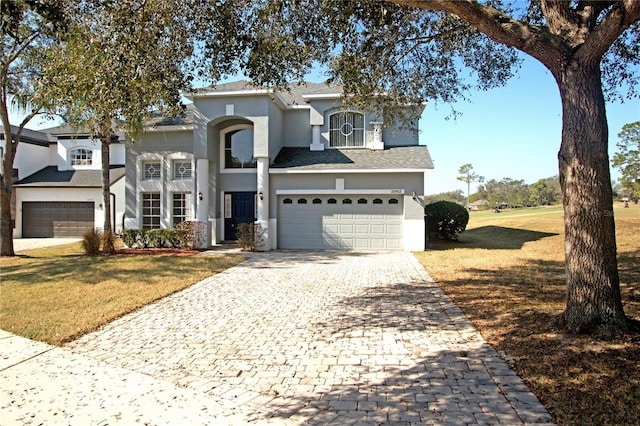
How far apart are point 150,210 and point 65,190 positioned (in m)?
7.56

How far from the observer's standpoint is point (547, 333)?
5.26 meters


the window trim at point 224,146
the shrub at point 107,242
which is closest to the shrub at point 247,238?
the window trim at point 224,146

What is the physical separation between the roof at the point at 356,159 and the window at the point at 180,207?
171 inches

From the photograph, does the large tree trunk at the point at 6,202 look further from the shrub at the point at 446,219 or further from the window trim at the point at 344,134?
the shrub at the point at 446,219

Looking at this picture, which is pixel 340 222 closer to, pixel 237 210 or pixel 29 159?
pixel 237 210

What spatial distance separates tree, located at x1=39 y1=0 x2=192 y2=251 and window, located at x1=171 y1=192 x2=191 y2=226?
377 inches

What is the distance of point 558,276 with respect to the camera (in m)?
9.83

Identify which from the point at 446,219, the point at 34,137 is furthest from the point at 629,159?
the point at 34,137

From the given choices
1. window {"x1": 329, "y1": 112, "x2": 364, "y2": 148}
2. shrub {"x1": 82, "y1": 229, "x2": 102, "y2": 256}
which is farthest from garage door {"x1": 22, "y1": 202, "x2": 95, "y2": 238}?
window {"x1": 329, "y1": 112, "x2": 364, "y2": 148}

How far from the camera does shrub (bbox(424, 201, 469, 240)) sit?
58.8ft

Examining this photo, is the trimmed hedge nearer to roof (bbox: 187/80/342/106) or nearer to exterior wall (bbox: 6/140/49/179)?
roof (bbox: 187/80/342/106)

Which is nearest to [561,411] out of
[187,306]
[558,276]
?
[187,306]

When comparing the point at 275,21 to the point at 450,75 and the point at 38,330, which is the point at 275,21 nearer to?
the point at 450,75

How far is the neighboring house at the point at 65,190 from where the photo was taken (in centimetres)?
2178
